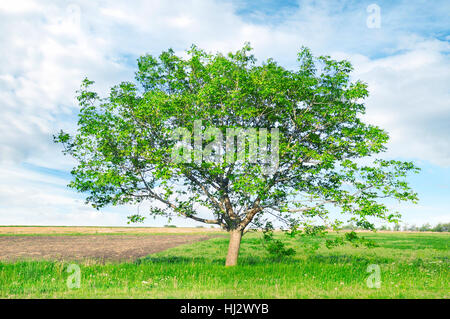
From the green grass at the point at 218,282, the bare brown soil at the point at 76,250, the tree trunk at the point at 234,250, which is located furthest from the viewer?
the bare brown soil at the point at 76,250

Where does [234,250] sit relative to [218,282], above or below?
above

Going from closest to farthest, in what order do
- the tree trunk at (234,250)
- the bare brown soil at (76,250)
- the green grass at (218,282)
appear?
1. the green grass at (218,282)
2. the tree trunk at (234,250)
3. the bare brown soil at (76,250)

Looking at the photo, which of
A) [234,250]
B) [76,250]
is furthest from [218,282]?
[76,250]

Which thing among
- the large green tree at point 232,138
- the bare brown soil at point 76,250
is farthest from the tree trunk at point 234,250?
the bare brown soil at point 76,250

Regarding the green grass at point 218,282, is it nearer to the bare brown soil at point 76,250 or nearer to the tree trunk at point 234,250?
the tree trunk at point 234,250

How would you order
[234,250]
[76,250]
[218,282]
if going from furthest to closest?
[76,250] → [234,250] → [218,282]

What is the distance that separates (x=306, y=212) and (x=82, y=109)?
1522cm

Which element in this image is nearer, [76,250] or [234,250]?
[234,250]

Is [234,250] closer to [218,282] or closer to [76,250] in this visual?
[218,282]

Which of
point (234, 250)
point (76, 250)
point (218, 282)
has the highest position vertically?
point (234, 250)

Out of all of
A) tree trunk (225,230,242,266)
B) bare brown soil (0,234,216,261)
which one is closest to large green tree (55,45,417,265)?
tree trunk (225,230,242,266)

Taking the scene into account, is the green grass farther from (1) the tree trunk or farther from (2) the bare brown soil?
(2) the bare brown soil
